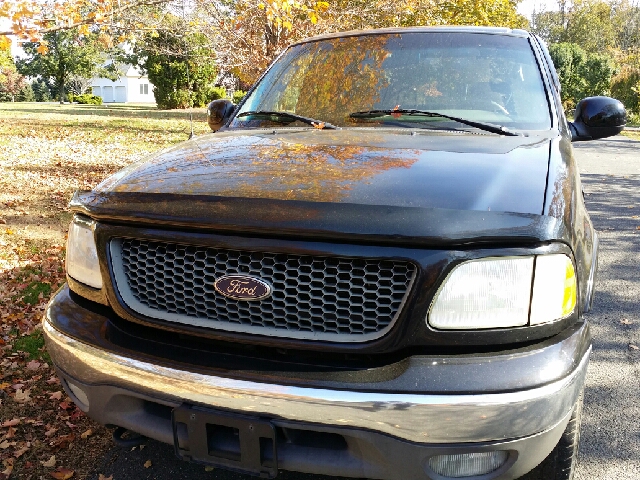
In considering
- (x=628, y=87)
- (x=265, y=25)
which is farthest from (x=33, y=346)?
(x=628, y=87)

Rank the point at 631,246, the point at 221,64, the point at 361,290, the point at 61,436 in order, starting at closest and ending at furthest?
the point at 361,290 < the point at 61,436 < the point at 631,246 < the point at 221,64

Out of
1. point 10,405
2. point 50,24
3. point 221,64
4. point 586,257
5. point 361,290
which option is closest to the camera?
point 361,290

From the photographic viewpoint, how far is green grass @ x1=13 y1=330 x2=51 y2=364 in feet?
12.1

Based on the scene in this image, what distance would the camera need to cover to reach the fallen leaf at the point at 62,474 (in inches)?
102

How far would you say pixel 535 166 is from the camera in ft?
6.93

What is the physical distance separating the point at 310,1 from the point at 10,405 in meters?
8.07

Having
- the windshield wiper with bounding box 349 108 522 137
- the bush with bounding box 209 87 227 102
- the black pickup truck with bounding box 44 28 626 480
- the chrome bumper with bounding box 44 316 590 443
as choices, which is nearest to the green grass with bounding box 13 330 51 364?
the black pickup truck with bounding box 44 28 626 480

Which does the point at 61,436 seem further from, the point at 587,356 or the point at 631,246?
the point at 631,246

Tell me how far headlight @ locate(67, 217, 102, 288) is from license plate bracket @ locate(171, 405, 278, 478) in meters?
0.62

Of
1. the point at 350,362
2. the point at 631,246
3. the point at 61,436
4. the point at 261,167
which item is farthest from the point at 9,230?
the point at 631,246

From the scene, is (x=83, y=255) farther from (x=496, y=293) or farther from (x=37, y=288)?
(x=37, y=288)

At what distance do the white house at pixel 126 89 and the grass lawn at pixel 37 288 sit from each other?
6642 cm

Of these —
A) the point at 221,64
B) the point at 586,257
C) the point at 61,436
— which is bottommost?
the point at 61,436

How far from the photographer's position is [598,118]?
3.28 m
